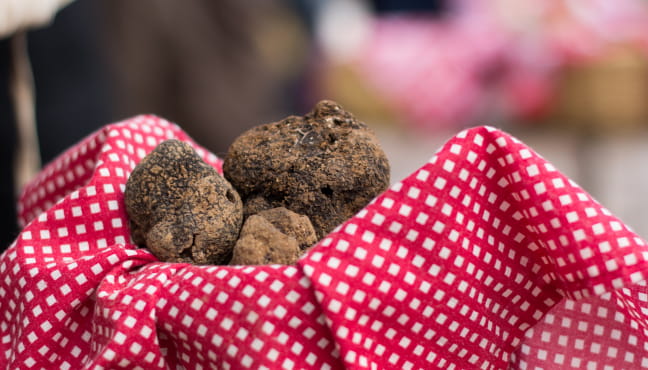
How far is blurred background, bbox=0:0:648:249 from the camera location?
1.47 metres

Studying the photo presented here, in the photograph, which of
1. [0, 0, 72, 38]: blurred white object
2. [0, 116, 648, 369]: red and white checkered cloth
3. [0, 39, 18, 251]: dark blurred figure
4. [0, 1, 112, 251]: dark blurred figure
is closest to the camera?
[0, 116, 648, 369]: red and white checkered cloth

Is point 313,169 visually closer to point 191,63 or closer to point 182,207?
point 182,207

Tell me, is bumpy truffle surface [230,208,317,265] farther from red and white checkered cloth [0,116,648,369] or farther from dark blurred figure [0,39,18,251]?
dark blurred figure [0,39,18,251]

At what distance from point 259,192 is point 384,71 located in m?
2.12

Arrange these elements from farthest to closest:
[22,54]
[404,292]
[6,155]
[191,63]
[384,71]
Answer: [384,71], [191,63], [6,155], [22,54], [404,292]

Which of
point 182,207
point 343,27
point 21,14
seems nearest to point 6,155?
point 21,14

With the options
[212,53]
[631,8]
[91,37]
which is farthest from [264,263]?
[631,8]

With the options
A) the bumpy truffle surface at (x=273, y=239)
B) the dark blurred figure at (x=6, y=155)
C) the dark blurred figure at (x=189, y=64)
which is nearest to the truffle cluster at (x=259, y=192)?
the bumpy truffle surface at (x=273, y=239)

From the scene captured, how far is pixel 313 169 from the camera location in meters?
0.54

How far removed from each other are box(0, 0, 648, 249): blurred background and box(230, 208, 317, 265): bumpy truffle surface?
91cm

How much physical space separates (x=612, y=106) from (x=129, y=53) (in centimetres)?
159

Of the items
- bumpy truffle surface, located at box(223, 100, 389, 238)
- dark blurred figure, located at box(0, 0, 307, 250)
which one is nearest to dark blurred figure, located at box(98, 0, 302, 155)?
dark blurred figure, located at box(0, 0, 307, 250)

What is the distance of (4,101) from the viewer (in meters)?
1.11

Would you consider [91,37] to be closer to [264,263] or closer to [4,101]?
[4,101]
